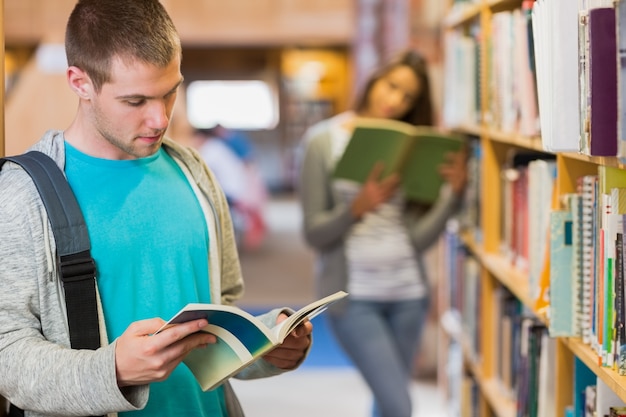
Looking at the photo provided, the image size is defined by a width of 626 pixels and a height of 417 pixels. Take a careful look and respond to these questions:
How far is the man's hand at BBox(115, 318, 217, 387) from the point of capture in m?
1.57

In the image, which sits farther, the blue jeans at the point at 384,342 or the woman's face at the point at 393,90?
the woman's face at the point at 393,90

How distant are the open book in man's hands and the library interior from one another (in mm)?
296

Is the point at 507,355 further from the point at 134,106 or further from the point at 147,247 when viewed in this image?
the point at 134,106

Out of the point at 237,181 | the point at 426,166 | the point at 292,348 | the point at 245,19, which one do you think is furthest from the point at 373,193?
the point at 237,181

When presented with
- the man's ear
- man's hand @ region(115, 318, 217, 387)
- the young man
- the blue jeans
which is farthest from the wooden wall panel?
man's hand @ region(115, 318, 217, 387)

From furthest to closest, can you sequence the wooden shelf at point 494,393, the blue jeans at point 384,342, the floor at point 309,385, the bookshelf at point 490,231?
1. the floor at point 309,385
2. the blue jeans at point 384,342
3. the wooden shelf at point 494,393
4. the bookshelf at point 490,231

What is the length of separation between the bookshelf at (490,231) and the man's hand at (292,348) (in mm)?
592

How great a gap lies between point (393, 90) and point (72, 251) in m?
2.17

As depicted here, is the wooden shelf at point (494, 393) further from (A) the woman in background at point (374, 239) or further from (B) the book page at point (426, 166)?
(B) the book page at point (426, 166)

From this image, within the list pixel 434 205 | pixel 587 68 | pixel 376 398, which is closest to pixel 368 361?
pixel 376 398

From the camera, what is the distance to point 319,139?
366 cm

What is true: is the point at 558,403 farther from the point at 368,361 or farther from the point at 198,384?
the point at 368,361

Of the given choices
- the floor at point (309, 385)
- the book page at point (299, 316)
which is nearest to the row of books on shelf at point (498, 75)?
the book page at point (299, 316)

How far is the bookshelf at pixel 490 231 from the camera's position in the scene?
2307mm
